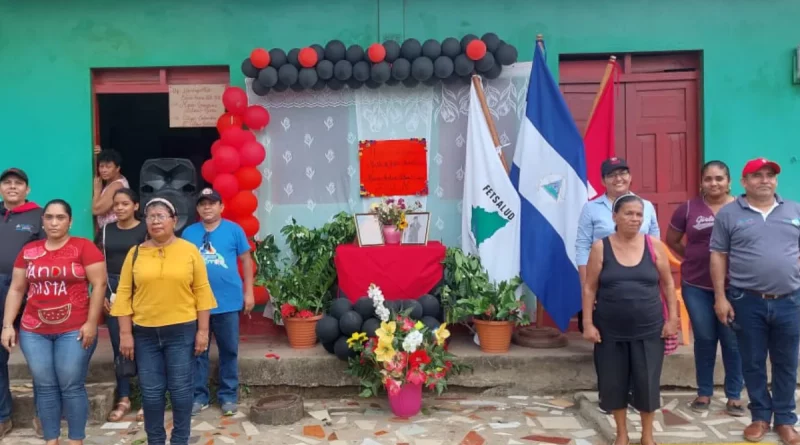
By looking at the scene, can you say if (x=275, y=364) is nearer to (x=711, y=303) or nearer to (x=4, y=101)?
(x=711, y=303)

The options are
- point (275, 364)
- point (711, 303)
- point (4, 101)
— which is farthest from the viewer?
point (4, 101)

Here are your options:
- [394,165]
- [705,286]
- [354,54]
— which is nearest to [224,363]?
[394,165]

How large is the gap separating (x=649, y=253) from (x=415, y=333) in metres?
1.68

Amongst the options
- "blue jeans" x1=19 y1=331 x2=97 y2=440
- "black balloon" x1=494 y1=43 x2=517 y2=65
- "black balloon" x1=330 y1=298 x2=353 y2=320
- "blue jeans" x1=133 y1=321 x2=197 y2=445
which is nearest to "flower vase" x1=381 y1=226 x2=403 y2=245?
"black balloon" x1=330 y1=298 x2=353 y2=320

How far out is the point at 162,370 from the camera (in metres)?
3.71

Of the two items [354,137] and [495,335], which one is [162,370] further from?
[354,137]

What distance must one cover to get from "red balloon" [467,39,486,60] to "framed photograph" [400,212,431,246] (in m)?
1.44

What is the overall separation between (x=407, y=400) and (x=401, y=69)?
2806mm

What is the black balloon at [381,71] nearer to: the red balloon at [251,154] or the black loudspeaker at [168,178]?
the red balloon at [251,154]

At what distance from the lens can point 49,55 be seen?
5.91m

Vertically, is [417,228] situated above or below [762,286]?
above

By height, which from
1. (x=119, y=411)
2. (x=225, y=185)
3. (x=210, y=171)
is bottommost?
(x=119, y=411)

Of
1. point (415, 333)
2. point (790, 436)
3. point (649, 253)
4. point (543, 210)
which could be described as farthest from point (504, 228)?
point (790, 436)

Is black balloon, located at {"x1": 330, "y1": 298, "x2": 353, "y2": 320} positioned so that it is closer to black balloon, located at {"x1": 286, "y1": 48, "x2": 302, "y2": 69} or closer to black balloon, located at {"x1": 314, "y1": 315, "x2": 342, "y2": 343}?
black balloon, located at {"x1": 314, "y1": 315, "x2": 342, "y2": 343}
